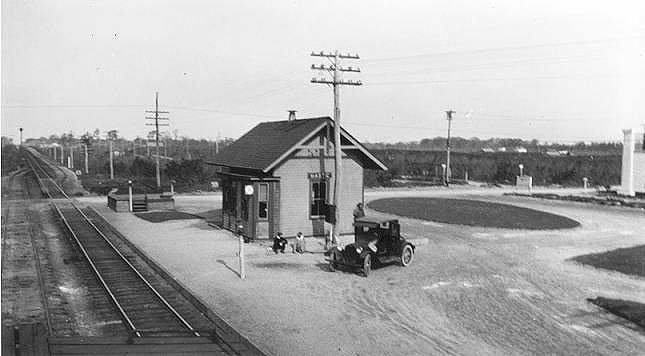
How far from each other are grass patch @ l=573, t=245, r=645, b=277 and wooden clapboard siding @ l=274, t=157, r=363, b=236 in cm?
940

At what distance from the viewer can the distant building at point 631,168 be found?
45278 mm

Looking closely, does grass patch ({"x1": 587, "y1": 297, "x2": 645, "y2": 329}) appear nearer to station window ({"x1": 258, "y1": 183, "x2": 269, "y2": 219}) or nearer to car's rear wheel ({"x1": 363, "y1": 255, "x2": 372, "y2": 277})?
car's rear wheel ({"x1": 363, "y1": 255, "x2": 372, "y2": 277})

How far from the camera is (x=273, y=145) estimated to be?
25688 mm

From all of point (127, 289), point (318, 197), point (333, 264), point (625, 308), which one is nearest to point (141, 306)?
point (127, 289)

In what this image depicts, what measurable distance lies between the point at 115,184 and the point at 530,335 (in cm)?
4848

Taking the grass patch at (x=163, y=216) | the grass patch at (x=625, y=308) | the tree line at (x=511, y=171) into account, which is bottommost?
the grass patch at (x=625, y=308)

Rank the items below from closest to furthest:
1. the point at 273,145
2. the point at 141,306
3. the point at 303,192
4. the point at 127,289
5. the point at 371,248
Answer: the point at 141,306, the point at 127,289, the point at 371,248, the point at 303,192, the point at 273,145

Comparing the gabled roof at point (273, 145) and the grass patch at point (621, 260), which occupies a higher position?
the gabled roof at point (273, 145)

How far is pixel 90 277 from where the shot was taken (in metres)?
17.9

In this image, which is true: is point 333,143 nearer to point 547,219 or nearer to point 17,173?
point 547,219

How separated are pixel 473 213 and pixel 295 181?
14.2 m

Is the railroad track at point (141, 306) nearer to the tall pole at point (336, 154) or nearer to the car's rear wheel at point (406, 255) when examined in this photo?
the tall pole at point (336, 154)

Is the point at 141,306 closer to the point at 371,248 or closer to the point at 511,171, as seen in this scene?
the point at 371,248

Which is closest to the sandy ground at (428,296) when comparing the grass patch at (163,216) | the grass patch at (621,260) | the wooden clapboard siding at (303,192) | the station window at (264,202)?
the grass patch at (621,260)
